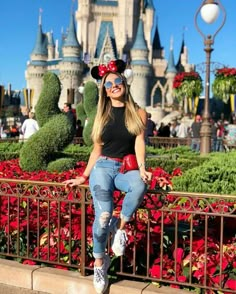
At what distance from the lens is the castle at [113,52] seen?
62647 mm

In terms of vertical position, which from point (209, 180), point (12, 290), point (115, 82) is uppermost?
point (115, 82)

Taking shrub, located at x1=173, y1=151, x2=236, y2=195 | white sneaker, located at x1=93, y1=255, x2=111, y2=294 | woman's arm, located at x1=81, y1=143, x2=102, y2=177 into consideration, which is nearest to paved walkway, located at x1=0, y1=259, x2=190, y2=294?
white sneaker, located at x1=93, y1=255, x2=111, y2=294

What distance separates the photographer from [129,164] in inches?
121

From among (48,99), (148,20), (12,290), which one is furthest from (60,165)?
(148,20)

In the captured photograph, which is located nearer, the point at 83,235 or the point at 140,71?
the point at 83,235

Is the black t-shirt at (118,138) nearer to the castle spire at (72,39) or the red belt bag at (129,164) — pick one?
the red belt bag at (129,164)

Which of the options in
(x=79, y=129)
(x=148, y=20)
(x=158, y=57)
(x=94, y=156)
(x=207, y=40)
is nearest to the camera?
(x=94, y=156)

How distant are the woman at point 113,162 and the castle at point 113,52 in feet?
185

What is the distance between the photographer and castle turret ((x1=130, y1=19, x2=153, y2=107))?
6316 centimetres

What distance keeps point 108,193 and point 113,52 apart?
214 feet

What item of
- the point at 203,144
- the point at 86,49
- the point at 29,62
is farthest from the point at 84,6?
the point at 203,144

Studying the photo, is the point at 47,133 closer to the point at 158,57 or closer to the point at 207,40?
the point at 207,40

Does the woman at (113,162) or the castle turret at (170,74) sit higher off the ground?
the castle turret at (170,74)

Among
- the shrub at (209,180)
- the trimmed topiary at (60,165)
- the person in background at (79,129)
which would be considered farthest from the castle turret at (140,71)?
the shrub at (209,180)
